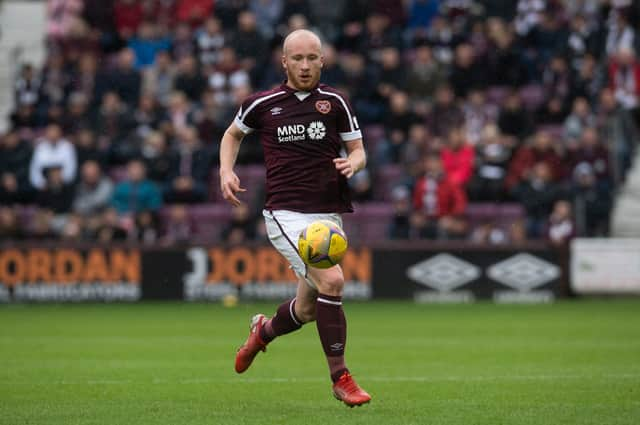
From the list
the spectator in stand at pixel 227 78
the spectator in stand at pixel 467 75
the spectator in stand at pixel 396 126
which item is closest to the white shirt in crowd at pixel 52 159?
the spectator in stand at pixel 227 78

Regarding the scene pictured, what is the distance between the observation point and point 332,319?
316 inches

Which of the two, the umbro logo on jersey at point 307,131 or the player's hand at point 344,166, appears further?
the umbro logo on jersey at point 307,131

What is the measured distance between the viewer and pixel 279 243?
8.32 metres

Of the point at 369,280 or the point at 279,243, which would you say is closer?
the point at 279,243

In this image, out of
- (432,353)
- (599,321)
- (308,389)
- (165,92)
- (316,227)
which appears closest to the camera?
(316,227)

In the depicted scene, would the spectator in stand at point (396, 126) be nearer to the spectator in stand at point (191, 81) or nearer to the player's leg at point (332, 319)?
the spectator in stand at point (191, 81)

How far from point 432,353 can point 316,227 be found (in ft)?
14.7

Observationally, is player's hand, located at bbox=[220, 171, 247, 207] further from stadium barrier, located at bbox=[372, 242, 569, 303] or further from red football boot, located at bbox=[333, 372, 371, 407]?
stadium barrier, located at bbox=[372, 242, 569, 303]

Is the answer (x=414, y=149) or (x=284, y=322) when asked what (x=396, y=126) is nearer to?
(x=414, y=149)

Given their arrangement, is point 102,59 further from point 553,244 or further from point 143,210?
point 553,244

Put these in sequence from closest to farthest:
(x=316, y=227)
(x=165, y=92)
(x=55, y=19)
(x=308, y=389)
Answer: (x=316, y=227), (x=308, y=389), (x=165, y=92), (x=55, y=19)

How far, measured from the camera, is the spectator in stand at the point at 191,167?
2173cm

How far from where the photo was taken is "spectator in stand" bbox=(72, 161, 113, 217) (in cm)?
2180

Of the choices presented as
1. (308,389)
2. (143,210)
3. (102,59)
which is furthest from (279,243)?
(102,59)
